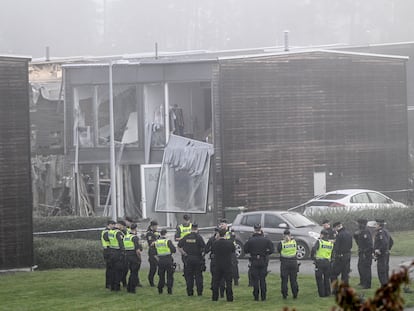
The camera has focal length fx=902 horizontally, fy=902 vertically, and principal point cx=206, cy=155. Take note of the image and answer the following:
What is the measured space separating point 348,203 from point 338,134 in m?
6.82

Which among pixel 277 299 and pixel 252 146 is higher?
pixel 252 146

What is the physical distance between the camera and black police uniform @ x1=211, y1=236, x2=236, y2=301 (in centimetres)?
1830

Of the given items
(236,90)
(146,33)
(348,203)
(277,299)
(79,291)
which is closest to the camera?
(277,299)

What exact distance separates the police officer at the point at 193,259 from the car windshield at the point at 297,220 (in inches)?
250

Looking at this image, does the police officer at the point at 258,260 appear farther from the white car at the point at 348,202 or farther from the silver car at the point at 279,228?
the white car at the point at 348,202

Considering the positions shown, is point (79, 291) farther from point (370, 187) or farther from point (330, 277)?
point (370, 187)

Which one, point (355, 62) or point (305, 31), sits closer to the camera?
point (355, 62)

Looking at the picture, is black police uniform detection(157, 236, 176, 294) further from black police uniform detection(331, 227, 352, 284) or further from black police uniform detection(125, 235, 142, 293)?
black police uniform detection(331, 227, 352, 284)

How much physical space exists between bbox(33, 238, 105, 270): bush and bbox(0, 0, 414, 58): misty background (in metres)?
71.8

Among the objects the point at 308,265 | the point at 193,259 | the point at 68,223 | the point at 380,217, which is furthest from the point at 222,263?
the point at 68,223

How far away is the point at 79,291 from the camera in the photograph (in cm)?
1986

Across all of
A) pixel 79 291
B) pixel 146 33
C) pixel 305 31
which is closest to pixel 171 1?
pixel 146 33

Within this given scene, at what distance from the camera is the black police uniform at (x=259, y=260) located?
18297 mm

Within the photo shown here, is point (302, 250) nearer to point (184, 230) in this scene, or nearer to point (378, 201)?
point (184, 230)
